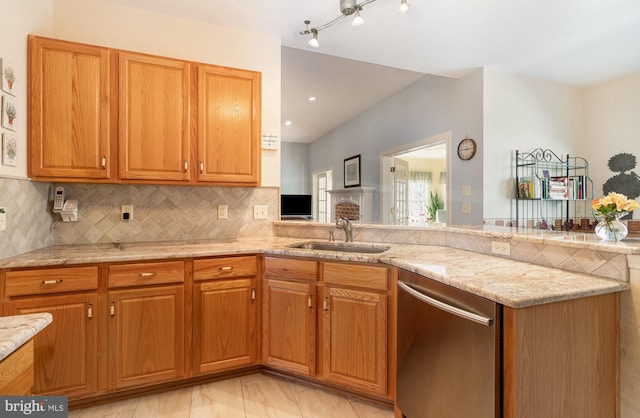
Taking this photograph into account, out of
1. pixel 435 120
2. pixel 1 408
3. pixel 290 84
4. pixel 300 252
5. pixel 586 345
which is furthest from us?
pixel 290 84

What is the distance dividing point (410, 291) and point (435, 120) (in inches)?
120

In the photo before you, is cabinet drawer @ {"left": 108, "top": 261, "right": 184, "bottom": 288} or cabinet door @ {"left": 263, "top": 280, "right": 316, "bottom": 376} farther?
cabinet door @ {"left": 263, "top": 280, "right": 316, "bottom": 376}

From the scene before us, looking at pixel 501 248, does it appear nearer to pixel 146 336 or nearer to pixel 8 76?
pixel 146 336

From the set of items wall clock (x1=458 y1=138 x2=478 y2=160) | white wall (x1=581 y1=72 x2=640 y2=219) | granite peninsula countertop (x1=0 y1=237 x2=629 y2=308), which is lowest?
granite peninsula countertop (x1=0 y1=237 x2=629 y2=308)

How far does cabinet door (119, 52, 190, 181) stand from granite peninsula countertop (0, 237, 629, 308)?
0.55 metres

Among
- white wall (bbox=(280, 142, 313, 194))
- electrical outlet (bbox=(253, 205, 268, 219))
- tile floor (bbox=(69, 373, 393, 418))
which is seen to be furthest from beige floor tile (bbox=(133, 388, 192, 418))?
white wall (bbox=(280, 142, 313, 194))

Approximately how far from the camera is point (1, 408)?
0.77 meters

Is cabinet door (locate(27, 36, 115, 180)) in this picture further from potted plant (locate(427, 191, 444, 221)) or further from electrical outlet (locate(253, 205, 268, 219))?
potted plant (locate(427, 191, 444, 221))

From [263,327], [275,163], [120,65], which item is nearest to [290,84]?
[275,163]

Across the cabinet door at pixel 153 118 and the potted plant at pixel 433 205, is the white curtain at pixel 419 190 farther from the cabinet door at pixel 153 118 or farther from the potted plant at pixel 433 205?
the cabinet door at pixel 153 118

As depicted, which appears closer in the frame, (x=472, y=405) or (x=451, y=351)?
(x=472, y=405)

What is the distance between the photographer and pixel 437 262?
177 cm

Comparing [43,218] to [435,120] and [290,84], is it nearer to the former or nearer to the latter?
[290,84]

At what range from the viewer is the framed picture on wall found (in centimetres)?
595
